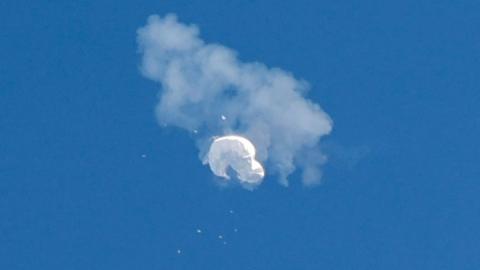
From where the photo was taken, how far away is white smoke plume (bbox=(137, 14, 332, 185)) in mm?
7516

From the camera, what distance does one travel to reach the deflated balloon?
296 inches

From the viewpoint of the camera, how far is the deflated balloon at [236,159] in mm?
7516

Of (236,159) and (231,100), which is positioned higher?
(231,100)

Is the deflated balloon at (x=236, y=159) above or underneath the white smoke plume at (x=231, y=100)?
underneath

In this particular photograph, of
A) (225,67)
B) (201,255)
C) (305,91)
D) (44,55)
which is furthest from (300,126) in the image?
(44,55)

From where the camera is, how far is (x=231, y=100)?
299 inches

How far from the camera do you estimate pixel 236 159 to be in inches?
297

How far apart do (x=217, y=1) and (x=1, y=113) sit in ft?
6.55

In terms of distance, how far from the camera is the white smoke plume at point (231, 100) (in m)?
7.52

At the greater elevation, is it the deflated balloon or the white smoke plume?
the white smoke plume

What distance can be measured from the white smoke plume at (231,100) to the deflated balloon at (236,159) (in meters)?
0.05

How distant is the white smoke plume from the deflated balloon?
0.05 metres

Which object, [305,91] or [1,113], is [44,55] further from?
[305,91]

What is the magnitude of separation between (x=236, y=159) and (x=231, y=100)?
49 cm
